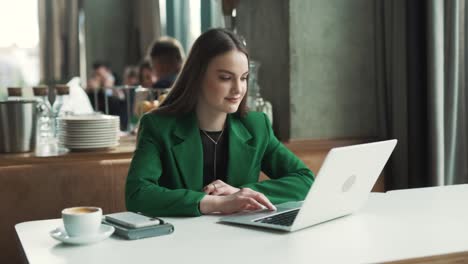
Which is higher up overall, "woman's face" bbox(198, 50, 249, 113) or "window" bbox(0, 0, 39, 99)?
"window" bbox(0, 0, 39, 99)

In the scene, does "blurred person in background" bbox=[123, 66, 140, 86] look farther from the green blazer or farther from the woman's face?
the woman's face

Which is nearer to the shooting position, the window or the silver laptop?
the silver laptop

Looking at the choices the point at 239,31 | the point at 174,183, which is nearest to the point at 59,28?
the point at 239,31

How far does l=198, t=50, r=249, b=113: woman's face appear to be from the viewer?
1.98 m

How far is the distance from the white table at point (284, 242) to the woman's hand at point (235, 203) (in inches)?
1.4

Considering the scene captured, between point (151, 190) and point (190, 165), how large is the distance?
253mm

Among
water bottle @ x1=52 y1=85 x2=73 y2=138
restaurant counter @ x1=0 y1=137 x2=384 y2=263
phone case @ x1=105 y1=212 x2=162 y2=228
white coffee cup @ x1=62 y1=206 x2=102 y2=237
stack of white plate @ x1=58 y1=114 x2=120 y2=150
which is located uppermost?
water bottle @ x1=52 y1=85 x2=73 y2=138

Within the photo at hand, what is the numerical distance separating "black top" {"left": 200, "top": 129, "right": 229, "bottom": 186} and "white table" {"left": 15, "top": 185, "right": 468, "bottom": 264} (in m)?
0.45

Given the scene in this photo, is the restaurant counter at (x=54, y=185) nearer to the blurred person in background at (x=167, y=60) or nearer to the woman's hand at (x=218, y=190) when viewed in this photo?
the woman's hand at (x=218, y=190)

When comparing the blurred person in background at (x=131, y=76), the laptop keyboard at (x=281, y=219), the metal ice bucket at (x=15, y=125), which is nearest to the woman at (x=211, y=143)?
the laptop keyboard at (x=281, y=219)

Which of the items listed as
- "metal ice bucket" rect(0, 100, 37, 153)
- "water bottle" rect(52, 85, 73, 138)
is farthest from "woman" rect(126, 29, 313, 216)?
"water bottle" rect(52, 85, 73, 138)

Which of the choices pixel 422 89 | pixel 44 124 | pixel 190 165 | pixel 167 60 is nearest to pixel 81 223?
pixel 190 165

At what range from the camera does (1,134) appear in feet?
8.61

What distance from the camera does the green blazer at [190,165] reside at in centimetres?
182
